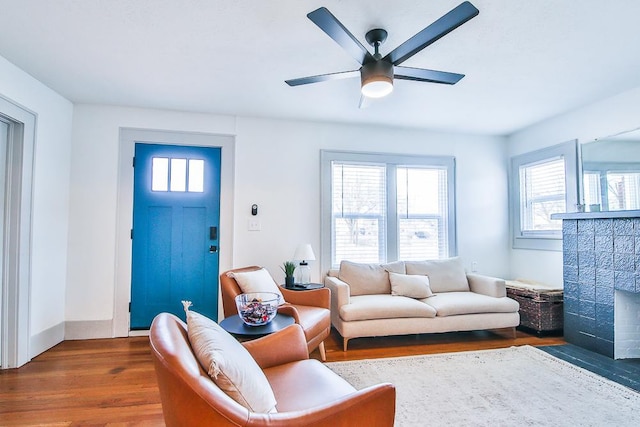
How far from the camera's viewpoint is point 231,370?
3.91ft

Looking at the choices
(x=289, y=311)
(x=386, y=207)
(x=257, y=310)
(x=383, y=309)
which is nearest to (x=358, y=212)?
(x=386, y=207)

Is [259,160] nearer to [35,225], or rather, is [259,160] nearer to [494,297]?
[35,225]

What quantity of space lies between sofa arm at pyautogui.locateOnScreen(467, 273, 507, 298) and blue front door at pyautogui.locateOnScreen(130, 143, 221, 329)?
2989 mm

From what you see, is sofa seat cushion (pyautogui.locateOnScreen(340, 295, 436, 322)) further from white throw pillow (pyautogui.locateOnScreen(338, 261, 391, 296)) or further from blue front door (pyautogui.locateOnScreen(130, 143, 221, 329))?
blue front door (pyautogui.locateOnScreen(130, 143, 221, 329))

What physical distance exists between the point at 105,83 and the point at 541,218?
499 cm

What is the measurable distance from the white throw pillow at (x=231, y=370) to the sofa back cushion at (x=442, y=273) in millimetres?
3022

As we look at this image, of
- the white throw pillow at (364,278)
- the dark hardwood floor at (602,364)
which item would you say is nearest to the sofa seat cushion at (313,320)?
the white throw pillow at (364,278)

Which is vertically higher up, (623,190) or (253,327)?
(623,190)

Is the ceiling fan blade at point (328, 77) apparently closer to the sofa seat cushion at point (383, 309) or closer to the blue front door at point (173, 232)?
the blue front door at point (173, 232)

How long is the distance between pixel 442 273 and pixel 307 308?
1.81m

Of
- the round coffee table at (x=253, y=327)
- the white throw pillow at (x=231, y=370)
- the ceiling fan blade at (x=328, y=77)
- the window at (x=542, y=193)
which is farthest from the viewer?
the window at (x=542, y=193)

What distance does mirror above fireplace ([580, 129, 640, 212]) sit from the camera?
3143 mm

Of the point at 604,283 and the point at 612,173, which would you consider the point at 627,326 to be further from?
the point at 612,173

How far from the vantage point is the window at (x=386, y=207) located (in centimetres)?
418
